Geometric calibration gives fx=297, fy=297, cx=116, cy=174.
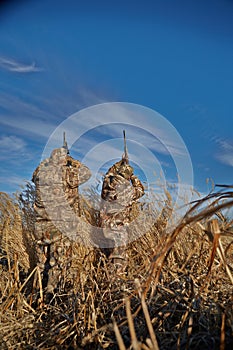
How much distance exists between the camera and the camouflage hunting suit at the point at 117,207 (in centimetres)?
336

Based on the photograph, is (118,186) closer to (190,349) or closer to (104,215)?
(104,215)

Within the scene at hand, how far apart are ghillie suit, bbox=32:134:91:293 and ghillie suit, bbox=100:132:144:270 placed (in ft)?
1.19

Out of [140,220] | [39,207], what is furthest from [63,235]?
[140,220]

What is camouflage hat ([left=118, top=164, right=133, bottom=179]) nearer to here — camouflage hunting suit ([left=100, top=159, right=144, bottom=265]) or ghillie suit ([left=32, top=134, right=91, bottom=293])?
camouflage hunting suit ([left=100, top=159, right=144, bottom=265])

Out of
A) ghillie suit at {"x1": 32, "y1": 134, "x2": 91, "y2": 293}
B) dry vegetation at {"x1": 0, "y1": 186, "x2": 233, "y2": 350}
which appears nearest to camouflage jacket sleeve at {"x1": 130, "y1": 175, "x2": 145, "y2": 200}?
ghillie suit at {"x1": 32, "y1": 134, "x2": 91, "y2": 293}

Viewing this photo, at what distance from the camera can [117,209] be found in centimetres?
343

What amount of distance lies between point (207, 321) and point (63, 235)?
2001 mm

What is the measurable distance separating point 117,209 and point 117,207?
23mm

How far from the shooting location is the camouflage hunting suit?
336 cm

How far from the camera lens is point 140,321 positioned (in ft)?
5.00

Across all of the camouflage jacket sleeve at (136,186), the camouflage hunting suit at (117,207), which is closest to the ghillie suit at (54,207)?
the camouflage hunting suit at (117,207)

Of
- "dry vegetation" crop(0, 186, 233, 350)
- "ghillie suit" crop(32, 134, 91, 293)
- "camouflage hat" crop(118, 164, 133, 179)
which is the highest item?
"camouflage hat" crop(118, 164, 133, 179)

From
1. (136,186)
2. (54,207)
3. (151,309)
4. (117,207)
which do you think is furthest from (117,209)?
(151,309)

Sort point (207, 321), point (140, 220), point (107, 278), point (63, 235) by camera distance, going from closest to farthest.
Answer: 1. point (207, 321)
2. point (107, 278)
3. point (63, 235)
4. point (140, 220)
